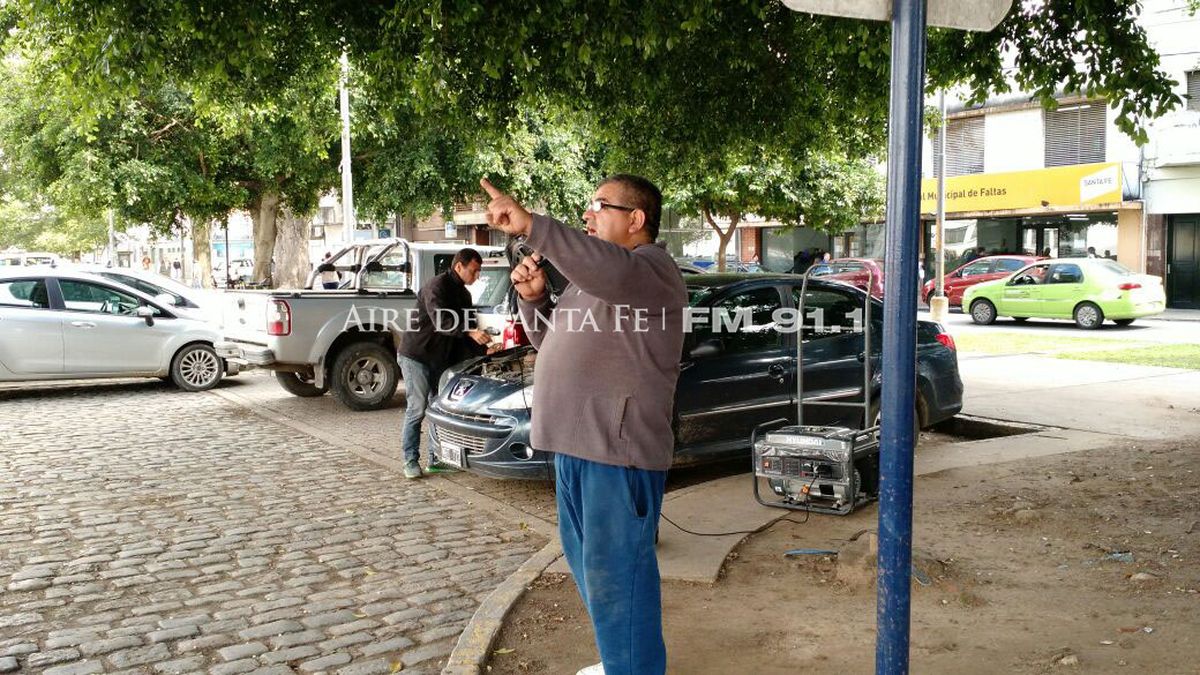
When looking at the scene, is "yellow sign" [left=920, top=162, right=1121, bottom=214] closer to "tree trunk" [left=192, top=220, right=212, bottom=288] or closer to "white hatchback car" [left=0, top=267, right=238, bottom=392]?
"white hatchback car" [left=0, top=267, right=238, bottom=392]

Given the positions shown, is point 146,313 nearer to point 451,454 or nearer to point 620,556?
point 451,454

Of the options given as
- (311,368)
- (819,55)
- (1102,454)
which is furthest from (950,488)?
(311,368)

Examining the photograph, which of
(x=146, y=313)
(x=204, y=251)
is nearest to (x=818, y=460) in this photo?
(x=146, y=313)

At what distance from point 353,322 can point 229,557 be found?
5319mm

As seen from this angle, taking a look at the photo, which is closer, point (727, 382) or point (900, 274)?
point (900, 274)

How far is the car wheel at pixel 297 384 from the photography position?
38.9 ft

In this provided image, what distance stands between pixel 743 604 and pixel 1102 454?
15.0ft

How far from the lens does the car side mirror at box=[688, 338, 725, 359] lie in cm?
701

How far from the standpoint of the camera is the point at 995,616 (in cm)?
456

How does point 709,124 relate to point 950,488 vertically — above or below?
above

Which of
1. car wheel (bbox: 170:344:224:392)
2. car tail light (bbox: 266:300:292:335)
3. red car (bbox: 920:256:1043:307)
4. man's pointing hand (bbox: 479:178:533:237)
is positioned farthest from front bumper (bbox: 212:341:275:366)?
red car (bbox: 920:256:1043:307)

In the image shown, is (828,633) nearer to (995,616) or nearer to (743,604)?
(743,604)

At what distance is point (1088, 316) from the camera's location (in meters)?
20.8

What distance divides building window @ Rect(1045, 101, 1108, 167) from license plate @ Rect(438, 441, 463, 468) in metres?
24.6
